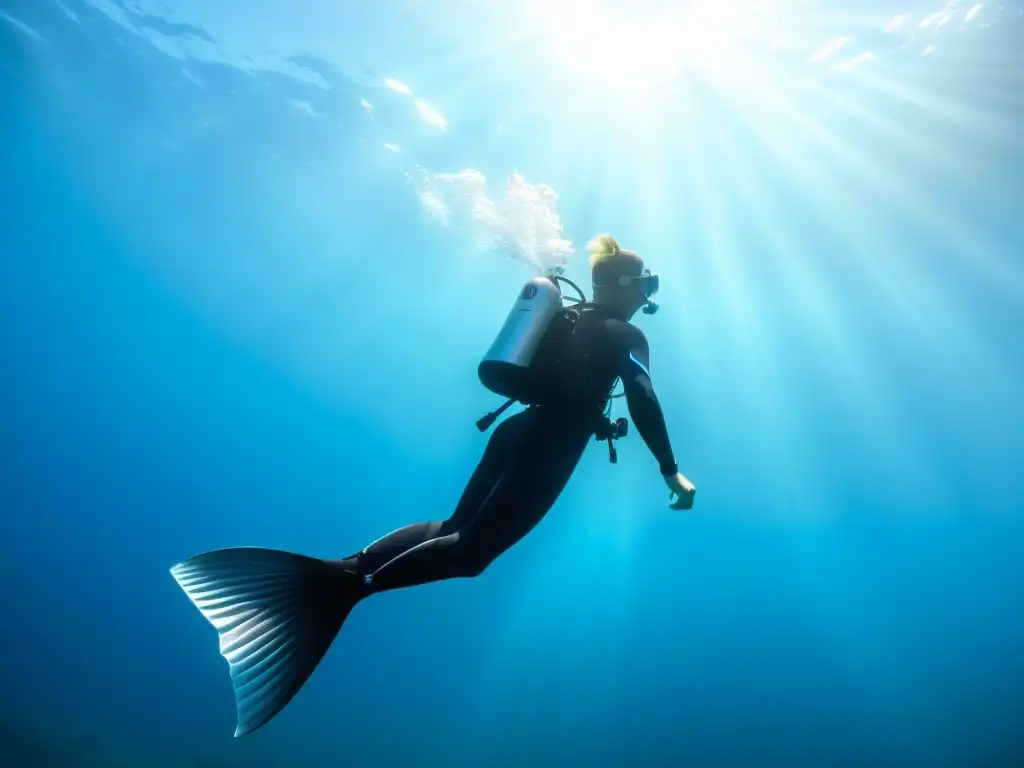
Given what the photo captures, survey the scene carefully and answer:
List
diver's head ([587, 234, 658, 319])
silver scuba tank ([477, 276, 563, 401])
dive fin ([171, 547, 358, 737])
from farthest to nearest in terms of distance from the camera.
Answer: diver's head ([587, 234, 658, 319]) → silver scuba tank ([477, 276, 563, 401]) → dive fin ([171, 547, 358, 737])

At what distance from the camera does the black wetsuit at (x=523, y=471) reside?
8.25 feet

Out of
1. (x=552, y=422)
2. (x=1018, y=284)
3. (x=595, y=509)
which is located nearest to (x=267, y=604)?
(x=552, y=422)

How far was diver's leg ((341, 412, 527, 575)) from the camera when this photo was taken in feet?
8.45

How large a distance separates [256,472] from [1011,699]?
312 feet

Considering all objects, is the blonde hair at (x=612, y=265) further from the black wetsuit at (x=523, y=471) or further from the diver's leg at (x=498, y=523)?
the diver's leg at (x=498, y=523)

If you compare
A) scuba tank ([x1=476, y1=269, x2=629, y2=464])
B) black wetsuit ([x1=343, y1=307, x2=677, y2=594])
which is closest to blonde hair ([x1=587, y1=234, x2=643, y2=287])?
black wetsuit ([x1=343, y1=307, x2=677, y2=594])

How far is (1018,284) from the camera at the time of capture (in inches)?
874

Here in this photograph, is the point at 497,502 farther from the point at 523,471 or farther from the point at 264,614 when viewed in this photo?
the point at 264,614

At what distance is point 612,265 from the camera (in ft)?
12.1

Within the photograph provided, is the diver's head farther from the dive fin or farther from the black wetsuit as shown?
the dive fin

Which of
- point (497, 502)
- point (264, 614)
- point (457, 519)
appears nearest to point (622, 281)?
point (497, 502)

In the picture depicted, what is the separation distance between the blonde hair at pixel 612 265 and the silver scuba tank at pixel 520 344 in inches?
27.0

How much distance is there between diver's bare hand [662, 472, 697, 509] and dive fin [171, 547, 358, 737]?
5.87ft

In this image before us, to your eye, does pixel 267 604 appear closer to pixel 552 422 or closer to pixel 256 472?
pixel 552 422
